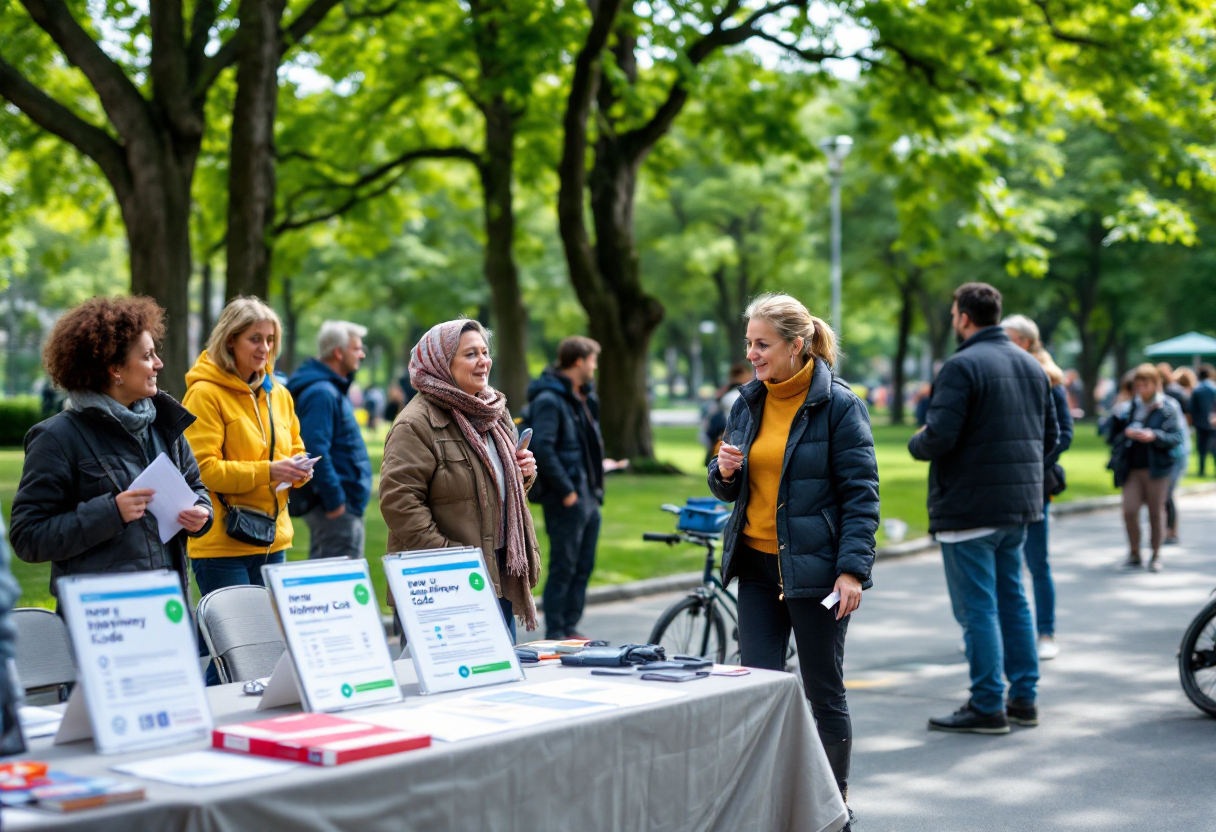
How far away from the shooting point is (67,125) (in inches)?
484

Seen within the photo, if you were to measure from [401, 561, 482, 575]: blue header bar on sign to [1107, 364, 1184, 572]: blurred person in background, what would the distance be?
33.9ft

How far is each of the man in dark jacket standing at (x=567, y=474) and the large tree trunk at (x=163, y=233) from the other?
5.04 metres

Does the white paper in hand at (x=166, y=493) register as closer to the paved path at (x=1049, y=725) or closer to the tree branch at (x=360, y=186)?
the paved path at (x=1049, y=725)

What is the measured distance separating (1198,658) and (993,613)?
1365 mm

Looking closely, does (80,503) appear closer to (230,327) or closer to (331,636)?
(331,636)

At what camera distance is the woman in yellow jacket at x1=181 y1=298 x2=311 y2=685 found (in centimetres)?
579

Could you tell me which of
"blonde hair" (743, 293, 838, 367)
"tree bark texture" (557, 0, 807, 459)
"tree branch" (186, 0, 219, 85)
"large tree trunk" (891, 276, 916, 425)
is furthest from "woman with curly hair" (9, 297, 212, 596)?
"large tree trunk" (891, 276, 916, 425)

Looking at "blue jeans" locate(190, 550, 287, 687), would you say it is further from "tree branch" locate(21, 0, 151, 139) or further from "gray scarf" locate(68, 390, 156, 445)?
"tree branch" locate(21, 0, 151, 139)

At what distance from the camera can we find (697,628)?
6.97 m

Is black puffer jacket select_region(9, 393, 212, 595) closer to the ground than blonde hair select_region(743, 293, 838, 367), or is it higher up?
closer to the ground

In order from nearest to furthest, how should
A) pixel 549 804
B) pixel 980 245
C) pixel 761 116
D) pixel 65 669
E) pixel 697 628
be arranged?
pixel 549 804
pixel 65 669
pixel 697 628
pixel 761 116
pixel 980 245

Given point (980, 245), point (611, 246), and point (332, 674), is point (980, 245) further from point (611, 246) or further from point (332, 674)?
point (332, 674)

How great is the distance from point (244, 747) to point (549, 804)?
2.57 ft

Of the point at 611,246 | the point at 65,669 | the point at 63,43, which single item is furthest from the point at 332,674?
the point at 611,246
